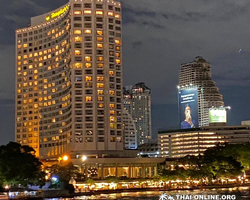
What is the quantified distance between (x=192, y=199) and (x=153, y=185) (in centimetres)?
5465

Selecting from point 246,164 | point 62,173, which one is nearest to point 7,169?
point 62,173

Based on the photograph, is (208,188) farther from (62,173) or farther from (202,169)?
(62,173)

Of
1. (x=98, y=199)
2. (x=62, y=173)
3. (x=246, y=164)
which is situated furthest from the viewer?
(x=246, y=164)

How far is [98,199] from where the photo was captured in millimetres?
126812

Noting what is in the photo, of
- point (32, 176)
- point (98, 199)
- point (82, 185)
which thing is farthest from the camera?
point (82, 185)

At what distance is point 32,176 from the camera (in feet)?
444

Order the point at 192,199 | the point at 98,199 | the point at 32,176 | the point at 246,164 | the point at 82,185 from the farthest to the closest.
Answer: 1. the point at 246,164
2. the point at 82,185
3. the point at 32,176
4. the point at 98,199
5. the point at 192,199

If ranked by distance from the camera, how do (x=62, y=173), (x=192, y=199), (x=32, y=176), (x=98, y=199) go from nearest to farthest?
1. (x=192, y=199)
2. (x=98, y=199)
3. (x=32, y=176)
4. (x=62, y=173)

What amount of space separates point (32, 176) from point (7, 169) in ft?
24.3

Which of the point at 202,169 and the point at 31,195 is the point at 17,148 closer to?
the point at 31,195

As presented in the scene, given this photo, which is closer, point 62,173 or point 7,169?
point 7,169

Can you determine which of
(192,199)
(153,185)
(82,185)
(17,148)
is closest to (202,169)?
(153,185)

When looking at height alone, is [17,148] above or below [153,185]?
above

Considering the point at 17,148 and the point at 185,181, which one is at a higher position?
the point at 17,148
